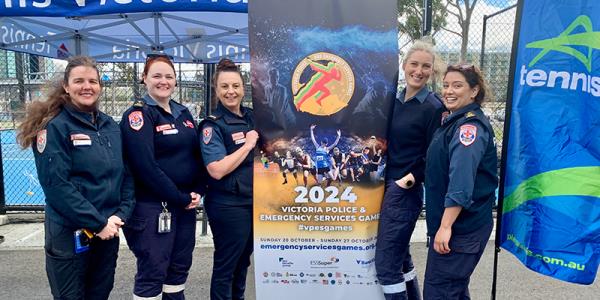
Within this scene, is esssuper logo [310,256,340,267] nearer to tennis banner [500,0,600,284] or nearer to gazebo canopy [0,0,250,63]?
tennis banner [500,0,600,284]

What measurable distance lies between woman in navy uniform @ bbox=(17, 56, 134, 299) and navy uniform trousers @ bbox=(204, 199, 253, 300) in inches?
20.6

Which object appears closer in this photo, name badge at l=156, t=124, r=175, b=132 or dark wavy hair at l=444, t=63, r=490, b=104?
dark wavy hair at l=444, t=63, r=490, b=104

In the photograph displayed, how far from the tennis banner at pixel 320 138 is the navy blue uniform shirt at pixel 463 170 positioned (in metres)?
0.36

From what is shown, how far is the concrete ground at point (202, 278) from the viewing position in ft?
13.6

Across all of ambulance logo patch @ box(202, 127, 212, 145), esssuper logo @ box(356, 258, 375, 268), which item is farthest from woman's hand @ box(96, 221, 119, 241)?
esssuper logo @ box(356, 258, 375, 268)

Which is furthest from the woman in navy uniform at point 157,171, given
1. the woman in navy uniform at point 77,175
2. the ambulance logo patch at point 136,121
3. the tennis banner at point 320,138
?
the tennis banner at point 320,138

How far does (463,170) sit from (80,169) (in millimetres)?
1953

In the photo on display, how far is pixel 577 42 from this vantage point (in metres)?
2.48

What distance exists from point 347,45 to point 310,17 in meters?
0.26

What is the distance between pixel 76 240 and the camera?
2602 mm

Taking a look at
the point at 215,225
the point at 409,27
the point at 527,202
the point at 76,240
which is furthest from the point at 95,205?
the point at 409,27

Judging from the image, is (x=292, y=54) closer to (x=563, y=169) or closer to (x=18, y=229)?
(x=563, y=169)

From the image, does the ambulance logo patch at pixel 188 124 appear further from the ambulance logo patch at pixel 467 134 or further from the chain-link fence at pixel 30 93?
the chain-link fence at pixel 30 93

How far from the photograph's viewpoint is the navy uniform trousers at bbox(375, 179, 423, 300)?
286 cm
